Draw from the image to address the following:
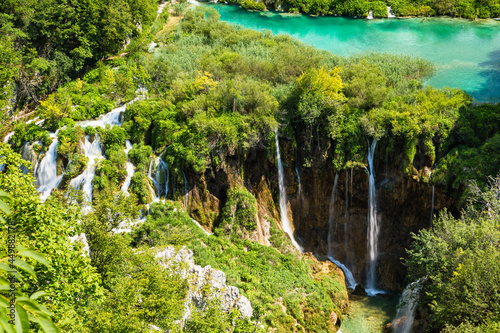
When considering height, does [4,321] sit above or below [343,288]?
above

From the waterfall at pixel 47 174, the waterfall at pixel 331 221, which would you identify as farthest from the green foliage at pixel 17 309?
the waterfall at pixel 331 221

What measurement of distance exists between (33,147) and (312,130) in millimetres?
21419

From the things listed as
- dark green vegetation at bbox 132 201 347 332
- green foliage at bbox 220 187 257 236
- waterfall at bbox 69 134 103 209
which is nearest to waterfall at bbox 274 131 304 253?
dark green vegetation at bbox 132 201 347 332

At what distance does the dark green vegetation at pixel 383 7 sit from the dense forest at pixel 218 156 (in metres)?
24.4

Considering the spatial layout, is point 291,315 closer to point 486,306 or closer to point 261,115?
point 486,306

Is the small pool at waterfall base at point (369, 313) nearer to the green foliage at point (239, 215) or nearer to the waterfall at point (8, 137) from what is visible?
A: the green foliage at point (239, 215)

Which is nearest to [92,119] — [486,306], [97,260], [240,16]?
[97,260]

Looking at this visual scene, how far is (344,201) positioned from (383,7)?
42684 millimetres

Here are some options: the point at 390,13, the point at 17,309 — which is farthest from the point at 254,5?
the point at 17,309

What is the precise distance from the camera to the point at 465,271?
19359 millimetres

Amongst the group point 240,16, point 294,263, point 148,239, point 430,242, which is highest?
point 240,16

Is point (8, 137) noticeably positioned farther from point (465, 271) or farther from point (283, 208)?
→ point (465, 271)

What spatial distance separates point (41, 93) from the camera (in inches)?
1518

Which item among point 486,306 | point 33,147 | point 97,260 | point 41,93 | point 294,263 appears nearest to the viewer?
point 486,306
